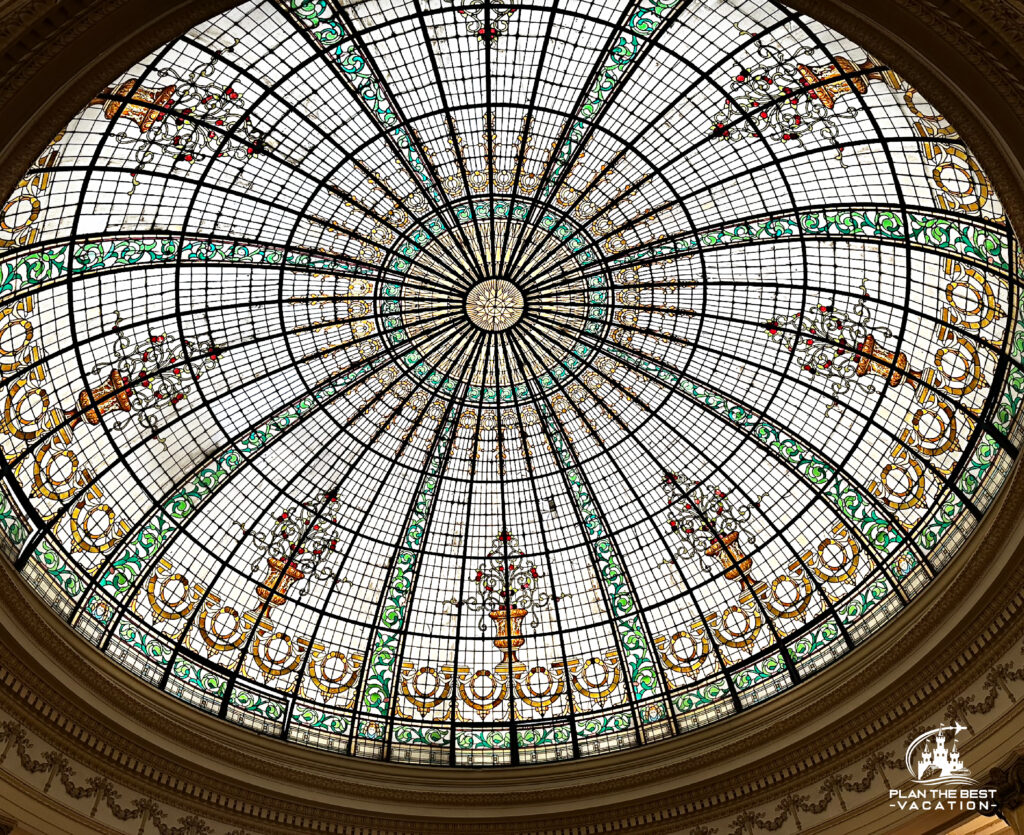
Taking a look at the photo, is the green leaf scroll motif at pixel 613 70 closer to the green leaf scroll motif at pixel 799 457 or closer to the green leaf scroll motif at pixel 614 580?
the green leaf scroll motif at pixel 799 457

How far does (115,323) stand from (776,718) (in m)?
20.5

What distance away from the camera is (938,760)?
19.1 meters

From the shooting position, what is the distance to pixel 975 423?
72.5ft

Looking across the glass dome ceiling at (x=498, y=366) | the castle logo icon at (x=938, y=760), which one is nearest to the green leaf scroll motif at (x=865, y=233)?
the glass dome ceiling at (x=498, y=366)

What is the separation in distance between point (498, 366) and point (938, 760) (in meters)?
16.0

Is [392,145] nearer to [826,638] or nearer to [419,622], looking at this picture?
[419,622]

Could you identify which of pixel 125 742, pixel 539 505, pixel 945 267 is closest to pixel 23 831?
pixel 125 742

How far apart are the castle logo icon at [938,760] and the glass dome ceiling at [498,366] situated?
4.36 meters

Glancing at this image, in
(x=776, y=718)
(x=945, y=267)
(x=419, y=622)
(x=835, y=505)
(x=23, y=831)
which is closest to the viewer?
(x=23, y=831)

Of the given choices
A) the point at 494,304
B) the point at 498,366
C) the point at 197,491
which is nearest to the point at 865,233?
the point at 494,304

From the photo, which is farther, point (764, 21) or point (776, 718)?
point (776, 718)

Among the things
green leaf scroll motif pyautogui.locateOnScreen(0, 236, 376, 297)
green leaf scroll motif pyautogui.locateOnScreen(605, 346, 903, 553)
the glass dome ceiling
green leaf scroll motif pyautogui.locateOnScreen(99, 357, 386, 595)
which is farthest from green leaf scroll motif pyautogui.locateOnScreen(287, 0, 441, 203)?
green leaf scroll motif pyautogui.locateOnScreen(605, 346, 903, 553)

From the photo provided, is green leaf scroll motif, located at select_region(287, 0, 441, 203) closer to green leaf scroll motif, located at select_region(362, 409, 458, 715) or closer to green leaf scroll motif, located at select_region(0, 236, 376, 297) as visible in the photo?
green leaf scroll motif, located at select_region(0, 236, 376, 297)

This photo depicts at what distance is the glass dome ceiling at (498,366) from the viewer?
2147cm
